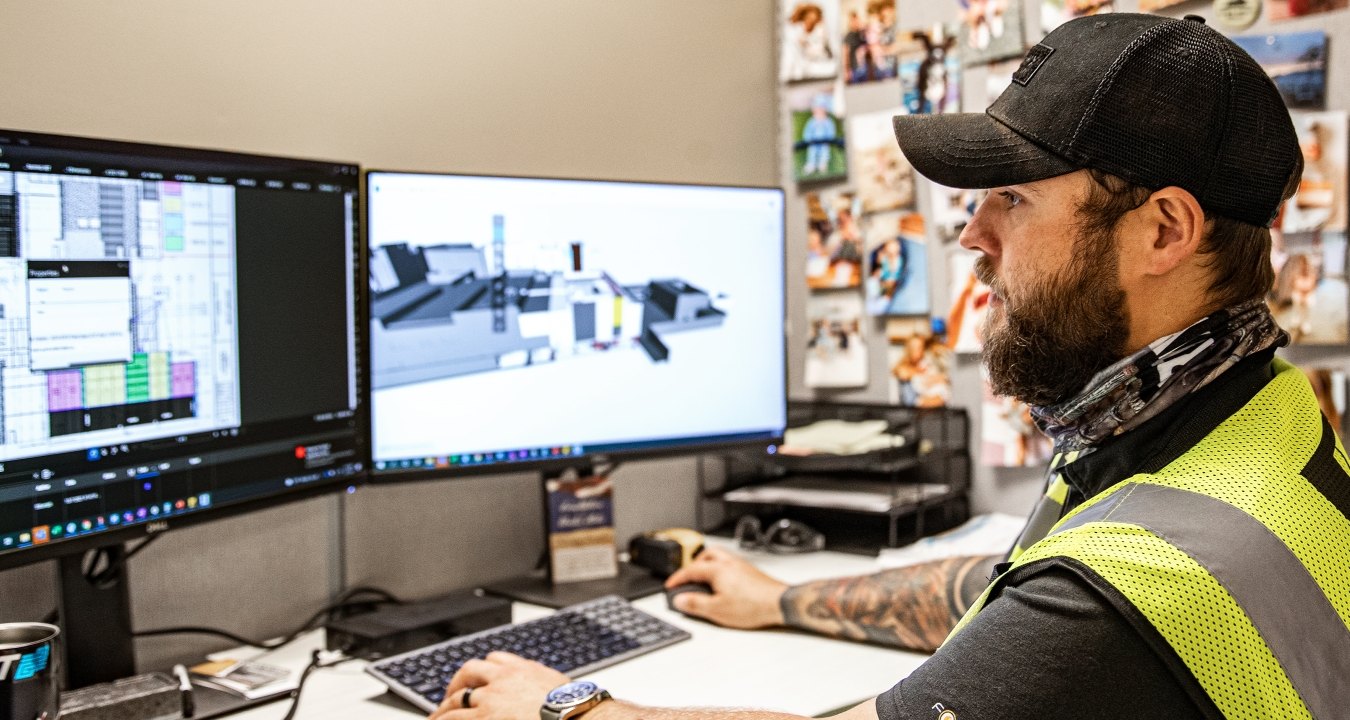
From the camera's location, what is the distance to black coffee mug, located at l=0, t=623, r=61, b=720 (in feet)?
2.71

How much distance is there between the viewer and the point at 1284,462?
0.81m

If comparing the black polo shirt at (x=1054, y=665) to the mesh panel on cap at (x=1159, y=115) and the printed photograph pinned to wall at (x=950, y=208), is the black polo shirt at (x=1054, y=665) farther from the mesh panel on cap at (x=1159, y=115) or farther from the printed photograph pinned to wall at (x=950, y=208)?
the printed photograph pinned to wall at (x=950, y=208)

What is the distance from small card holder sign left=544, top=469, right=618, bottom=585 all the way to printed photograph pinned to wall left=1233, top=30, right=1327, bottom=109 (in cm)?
104

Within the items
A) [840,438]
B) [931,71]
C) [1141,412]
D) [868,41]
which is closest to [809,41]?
[868,41]

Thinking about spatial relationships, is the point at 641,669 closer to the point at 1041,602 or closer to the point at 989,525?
the point at 1041,602

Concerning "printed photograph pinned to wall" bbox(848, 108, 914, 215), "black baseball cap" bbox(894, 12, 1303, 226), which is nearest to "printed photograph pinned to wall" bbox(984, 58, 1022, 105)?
"printed photograph pinned to wall" bbox(848, 108, 914, 215)

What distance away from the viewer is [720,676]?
1.14 meters

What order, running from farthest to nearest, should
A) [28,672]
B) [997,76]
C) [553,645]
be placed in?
[997,76] < [553,645] < [28,672]

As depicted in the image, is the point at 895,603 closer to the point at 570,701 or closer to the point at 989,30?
the point at 570,701

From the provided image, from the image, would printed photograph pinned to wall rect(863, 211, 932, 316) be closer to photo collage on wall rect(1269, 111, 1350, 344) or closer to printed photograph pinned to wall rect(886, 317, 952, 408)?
printed photograph pinned to wall rect(886, 317, 952, 408)

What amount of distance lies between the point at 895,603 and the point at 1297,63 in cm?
88

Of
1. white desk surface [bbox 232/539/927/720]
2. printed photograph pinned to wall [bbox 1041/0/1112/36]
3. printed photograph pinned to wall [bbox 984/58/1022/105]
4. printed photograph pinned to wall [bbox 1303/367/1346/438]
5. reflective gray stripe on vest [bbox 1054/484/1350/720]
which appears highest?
printed photograph pinned to wall [bbox 1041/0/1112/36]

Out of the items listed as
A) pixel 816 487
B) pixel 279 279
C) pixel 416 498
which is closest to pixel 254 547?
pixel 416 498

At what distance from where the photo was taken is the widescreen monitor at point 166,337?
975 mm
